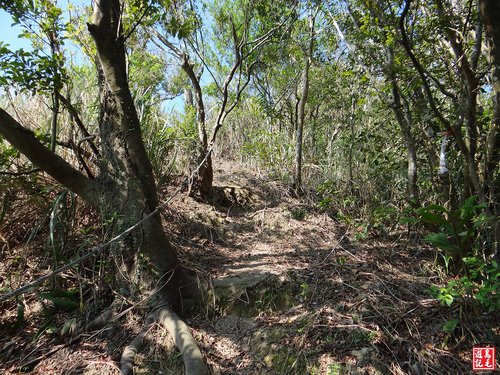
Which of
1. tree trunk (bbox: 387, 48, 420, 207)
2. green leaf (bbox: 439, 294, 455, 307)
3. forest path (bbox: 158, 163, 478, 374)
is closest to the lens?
green leaf (bbox: 439, 294, 455, 307)

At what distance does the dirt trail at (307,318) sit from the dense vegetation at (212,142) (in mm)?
167

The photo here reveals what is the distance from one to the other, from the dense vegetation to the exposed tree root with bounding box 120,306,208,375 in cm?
2

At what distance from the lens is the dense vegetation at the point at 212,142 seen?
234 centimetres

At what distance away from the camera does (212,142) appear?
4.05 metres

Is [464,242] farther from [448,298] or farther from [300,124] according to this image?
[300,124]

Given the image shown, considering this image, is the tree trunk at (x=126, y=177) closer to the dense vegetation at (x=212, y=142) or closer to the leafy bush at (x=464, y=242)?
the dense vegetation at (x=212, y=142)

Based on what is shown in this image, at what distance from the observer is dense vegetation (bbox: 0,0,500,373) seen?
2.34m

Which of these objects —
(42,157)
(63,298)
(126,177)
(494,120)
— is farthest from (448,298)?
(42,157)

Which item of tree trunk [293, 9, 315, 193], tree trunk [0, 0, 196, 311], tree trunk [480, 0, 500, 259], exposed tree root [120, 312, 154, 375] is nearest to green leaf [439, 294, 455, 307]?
tree trunk [480, 0, 500, 259]

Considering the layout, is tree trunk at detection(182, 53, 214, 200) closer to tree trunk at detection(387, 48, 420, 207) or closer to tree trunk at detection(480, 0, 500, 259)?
tree trunk at detection(387, 48, 420, 207)

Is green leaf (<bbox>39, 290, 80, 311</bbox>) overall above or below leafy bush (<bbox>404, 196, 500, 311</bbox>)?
below

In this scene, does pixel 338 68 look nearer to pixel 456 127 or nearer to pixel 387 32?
pixel 387 32

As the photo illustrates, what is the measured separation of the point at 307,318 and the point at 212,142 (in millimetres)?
2470

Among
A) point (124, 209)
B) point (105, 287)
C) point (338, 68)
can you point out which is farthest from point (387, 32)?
point (105, 287)
